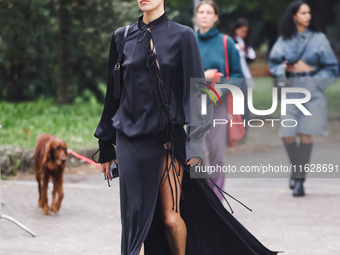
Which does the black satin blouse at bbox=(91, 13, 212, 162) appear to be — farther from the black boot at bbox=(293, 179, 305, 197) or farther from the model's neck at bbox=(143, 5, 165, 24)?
the black boot at bbox=(293, 179, 305, 197)

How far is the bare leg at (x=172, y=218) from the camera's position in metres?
5.02

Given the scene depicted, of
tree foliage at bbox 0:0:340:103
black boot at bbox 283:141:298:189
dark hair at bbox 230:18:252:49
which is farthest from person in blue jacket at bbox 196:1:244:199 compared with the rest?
dark hair at bbox 230:18:252:49

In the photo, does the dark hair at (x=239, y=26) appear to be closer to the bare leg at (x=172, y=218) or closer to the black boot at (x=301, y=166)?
the black boot at (x=301, y=166)

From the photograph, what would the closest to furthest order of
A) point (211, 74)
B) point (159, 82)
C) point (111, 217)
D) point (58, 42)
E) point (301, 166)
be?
point (159, 82), point (211, 74), point (111, 217), point (301, 166), point (58, 42)

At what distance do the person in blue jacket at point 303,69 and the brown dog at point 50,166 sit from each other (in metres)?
2.80

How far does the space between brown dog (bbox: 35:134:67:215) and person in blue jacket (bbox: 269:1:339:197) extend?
2.80 metres

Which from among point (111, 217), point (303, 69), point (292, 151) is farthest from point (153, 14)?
point (292, 151)

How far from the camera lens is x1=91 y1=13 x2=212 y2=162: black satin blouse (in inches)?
192

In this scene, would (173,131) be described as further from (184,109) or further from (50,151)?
(50,151)

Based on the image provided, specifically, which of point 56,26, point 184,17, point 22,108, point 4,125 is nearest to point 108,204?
point 4,125

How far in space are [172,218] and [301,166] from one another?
207 inches

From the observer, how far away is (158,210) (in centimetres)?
513

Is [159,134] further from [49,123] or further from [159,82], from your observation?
[49,123]

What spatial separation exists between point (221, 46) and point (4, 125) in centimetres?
677
